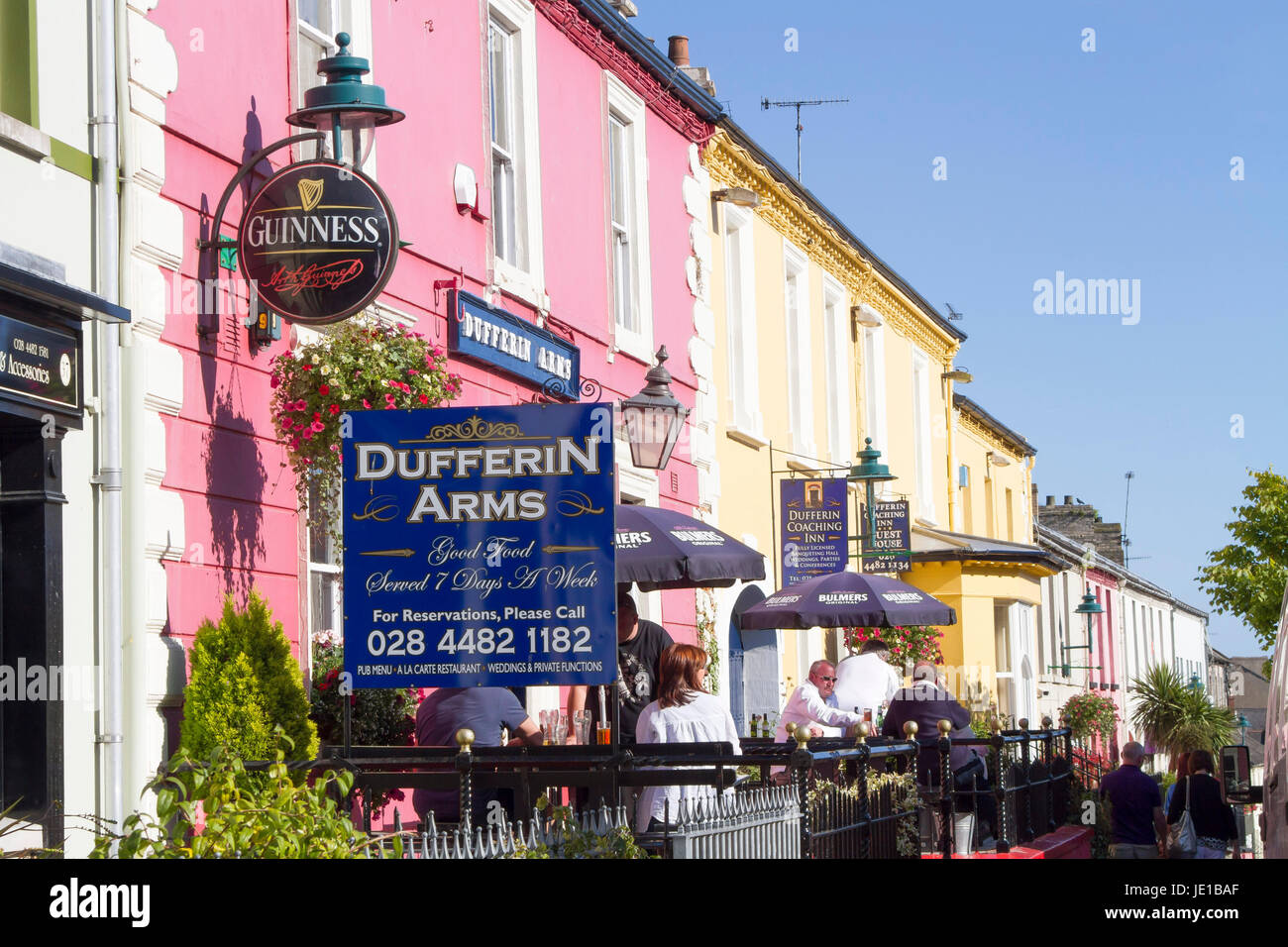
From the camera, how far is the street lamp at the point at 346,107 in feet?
30.8

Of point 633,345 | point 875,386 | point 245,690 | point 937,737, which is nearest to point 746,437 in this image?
point 633,345

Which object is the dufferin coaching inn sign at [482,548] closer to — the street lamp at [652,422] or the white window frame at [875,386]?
the street lamp at [652,422]

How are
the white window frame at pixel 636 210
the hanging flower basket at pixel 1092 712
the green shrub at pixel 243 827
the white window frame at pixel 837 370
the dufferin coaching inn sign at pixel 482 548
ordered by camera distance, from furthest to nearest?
the hanging flower basket at pixel 1092 712 → the white window frame at pixel 837 370 → the white window frame at pixel 636 210 → the dufferin coaching inn sign at pixel 482 548 → the green shrub at pixel 243 827

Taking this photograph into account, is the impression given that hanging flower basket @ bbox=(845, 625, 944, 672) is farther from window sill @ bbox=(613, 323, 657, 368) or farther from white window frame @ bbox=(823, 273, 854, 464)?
window sill @ bbox=(613, 323, 657, 368)

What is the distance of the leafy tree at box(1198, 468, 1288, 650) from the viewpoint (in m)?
34.6

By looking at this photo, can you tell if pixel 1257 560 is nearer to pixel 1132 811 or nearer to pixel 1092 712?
pixel 1092 712

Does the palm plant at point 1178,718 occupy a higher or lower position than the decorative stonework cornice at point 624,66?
lower

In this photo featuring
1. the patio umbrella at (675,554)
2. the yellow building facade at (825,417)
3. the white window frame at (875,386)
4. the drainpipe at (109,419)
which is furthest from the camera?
the white window frame at (875,386)

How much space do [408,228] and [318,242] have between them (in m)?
2.65

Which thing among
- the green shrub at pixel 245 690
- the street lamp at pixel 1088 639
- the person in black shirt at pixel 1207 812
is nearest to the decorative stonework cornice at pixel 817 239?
the person in black shirt at pixel 1207 812

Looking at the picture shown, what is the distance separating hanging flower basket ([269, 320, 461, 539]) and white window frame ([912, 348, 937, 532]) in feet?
64.5

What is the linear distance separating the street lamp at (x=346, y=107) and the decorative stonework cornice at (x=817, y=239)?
9.27 meters
